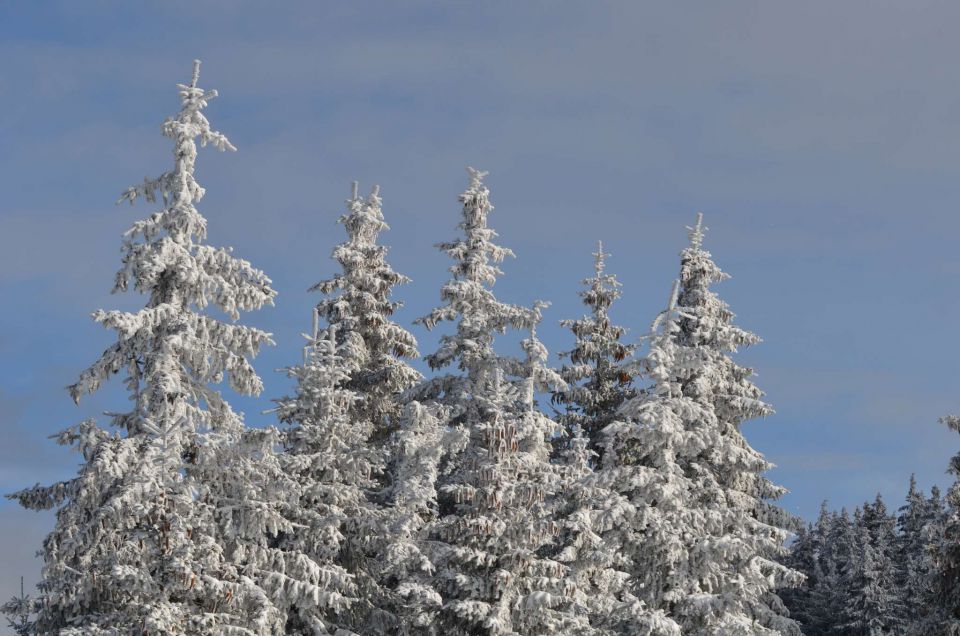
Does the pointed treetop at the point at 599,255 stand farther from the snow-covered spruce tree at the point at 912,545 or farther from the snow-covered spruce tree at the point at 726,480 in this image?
the snow-covered spruce tree at the point at 912,545

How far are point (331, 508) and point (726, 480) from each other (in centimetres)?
1539

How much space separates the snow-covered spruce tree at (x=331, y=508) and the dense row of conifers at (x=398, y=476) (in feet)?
0.27

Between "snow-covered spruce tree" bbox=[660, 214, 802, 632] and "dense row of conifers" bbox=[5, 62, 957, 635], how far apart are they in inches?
3.6

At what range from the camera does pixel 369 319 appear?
136 ft

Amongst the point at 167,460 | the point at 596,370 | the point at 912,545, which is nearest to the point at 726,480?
the point at 596,370

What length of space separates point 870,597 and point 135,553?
40848mm

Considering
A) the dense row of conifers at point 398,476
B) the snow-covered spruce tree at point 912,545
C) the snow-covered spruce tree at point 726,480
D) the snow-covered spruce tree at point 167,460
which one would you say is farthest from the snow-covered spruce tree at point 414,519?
the snow-covered spruce tree at point 912,545

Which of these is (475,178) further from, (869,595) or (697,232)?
(869,595)

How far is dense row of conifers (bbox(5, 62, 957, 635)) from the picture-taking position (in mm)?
23219

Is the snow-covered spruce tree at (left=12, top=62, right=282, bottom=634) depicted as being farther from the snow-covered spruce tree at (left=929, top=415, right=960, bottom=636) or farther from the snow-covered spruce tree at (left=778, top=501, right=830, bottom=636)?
→ the snow-covered spruce tree at (left=778, top=501, right=830, bottom=636)

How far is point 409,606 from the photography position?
90.5ft

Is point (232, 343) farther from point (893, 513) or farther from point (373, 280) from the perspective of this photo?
point (893, 513)

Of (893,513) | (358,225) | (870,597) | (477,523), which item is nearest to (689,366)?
(477,523)

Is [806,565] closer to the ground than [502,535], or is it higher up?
higher up
